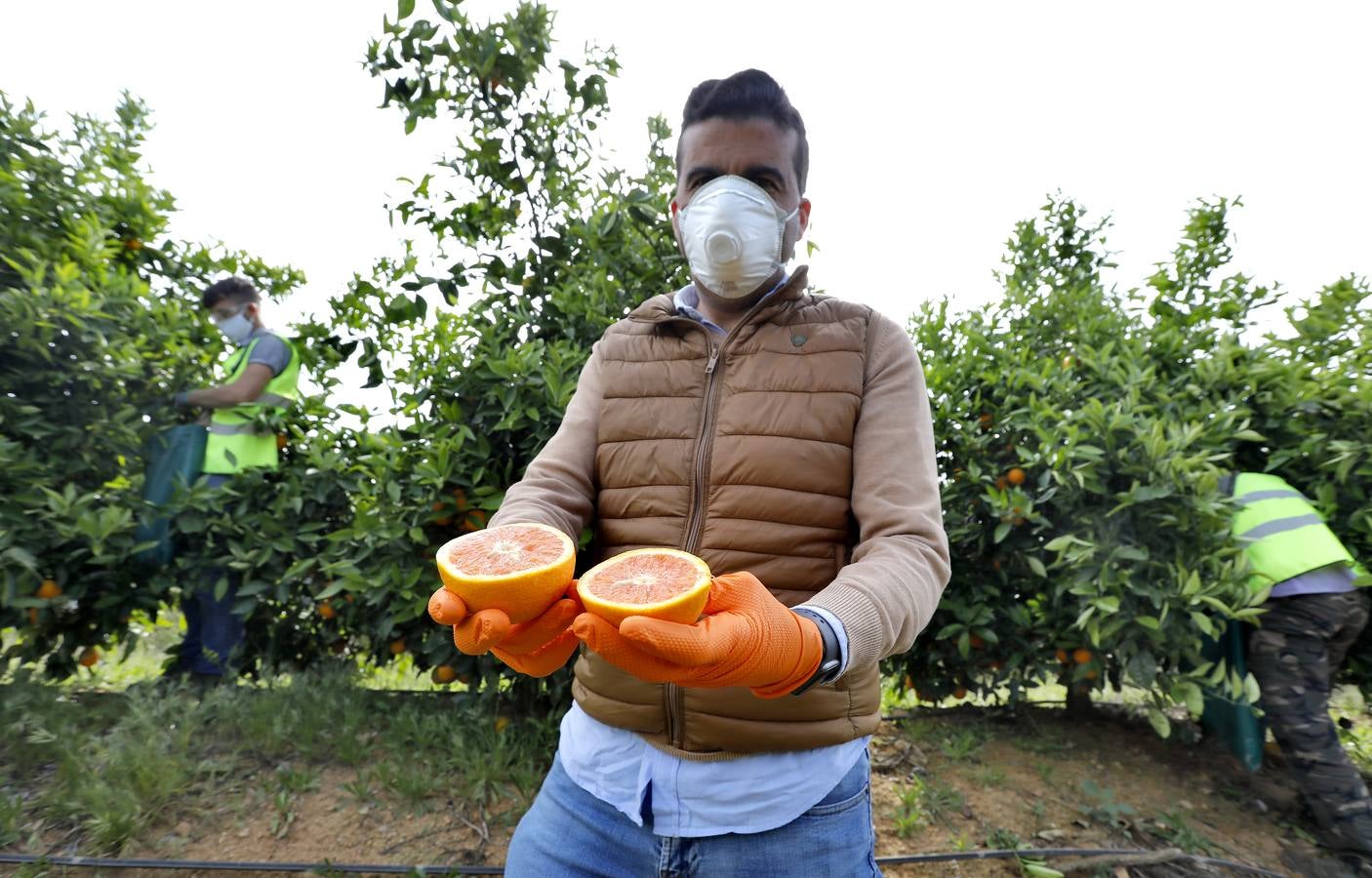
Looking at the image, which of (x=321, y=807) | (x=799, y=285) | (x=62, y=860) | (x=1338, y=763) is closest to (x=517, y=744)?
(x=321, y=807)

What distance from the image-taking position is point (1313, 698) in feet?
11.4

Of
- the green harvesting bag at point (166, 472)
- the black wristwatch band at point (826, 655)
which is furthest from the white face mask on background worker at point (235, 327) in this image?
the black wristwatch band at point (826, 655)

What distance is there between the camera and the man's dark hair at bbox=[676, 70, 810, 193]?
1.63 m

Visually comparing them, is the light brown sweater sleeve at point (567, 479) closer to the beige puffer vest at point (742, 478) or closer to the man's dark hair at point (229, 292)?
the beige puffer vest at point (742, 478)

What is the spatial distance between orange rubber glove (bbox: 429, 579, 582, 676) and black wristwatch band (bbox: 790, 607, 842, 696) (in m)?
0.40

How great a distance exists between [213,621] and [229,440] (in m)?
0.91

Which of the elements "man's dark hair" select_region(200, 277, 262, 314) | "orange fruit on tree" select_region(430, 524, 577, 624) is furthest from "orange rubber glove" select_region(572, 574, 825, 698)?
"man's dark hair" select_region(200, 277, 262, 314)

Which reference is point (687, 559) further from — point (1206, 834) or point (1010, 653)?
point (1206, 834)

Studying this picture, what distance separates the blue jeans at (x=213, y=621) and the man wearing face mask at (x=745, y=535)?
3083 millimetres

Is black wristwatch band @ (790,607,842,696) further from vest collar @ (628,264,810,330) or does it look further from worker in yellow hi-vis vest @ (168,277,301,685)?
worker in yellow hi-vis vest @ (168,277,301,685)

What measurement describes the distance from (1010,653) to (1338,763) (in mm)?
1348

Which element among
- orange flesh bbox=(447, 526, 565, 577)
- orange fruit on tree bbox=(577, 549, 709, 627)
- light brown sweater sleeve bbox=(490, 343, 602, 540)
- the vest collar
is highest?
the vest collar

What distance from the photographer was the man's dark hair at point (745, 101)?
1.63 metres

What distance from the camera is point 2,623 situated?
3553 millimetres
